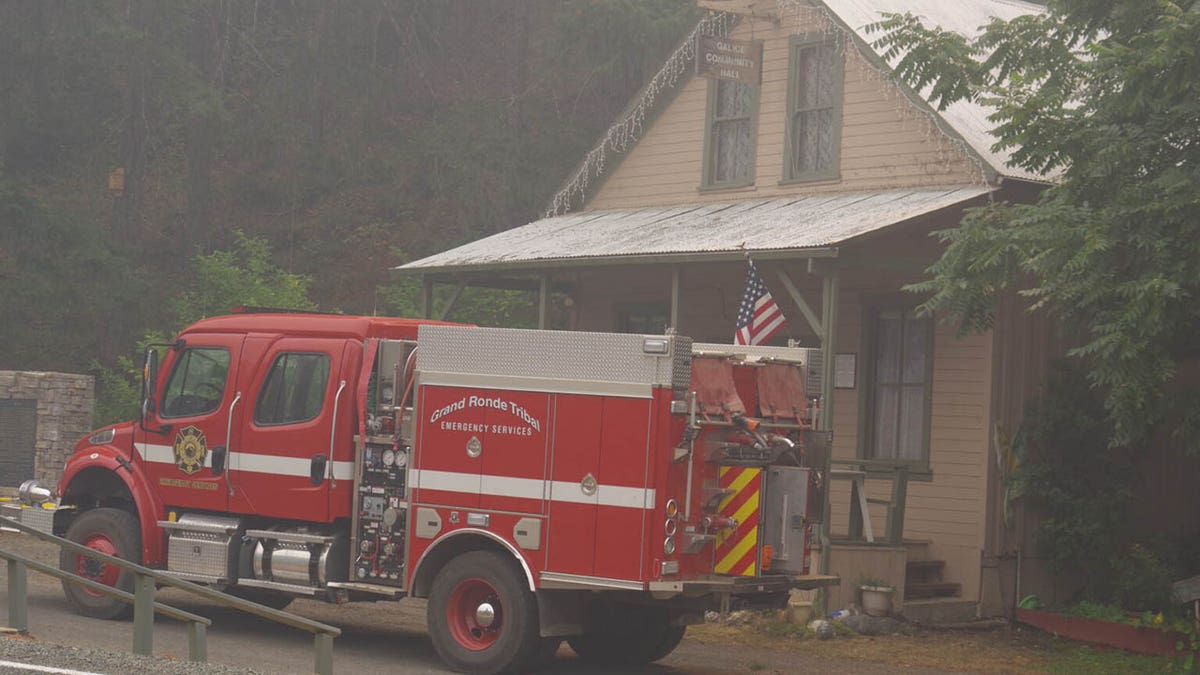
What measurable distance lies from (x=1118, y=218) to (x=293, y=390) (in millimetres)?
6383

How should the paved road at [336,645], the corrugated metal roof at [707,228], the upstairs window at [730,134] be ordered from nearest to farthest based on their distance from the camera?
the paved road at [336,645] → the corrugated metal roof at [707,228] → the upstairs window at [730,134]

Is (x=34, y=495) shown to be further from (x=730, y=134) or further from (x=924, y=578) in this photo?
(x=730, y=134)

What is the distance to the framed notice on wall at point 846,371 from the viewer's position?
669 inches

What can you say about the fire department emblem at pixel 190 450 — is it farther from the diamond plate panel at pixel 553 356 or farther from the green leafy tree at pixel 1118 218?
the green leafy tree at pixel 1118 218

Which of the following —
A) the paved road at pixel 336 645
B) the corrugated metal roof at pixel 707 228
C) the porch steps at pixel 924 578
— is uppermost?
the corrugated metal roof at pixel 707 228

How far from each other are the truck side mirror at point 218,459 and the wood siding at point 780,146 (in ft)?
25.5

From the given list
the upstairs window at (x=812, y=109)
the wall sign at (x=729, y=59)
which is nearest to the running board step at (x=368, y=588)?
the upstairs window at (x=812, y=109)

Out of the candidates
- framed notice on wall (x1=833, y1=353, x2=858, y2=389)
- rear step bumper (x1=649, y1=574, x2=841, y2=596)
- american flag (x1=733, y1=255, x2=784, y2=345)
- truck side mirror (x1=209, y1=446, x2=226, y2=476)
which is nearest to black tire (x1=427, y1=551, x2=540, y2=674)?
rear step bumper (x1=649, y1=574, x2=841, y2=596)

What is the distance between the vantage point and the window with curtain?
1638cm

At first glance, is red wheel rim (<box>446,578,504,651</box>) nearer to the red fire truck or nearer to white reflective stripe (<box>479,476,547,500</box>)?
the red fire truck

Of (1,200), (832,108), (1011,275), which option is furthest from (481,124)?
(1011,275)

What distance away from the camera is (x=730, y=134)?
18.9 m

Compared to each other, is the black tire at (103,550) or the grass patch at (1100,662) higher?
the black tire at (103,550)

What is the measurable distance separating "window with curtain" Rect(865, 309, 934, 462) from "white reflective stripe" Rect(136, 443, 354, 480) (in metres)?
6.77
